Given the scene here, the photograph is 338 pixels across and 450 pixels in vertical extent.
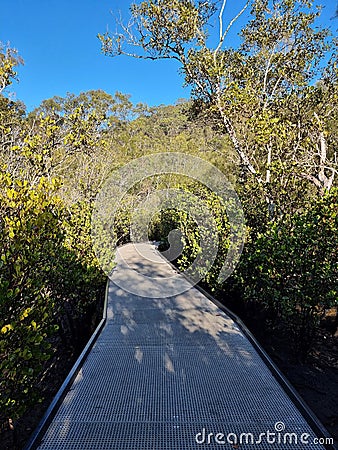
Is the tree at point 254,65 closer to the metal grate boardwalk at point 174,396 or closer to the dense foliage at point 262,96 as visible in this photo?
the dense foliage at point 262,96

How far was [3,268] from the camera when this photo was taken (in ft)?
6.66

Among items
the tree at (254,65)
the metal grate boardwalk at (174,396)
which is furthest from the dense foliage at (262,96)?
the metal grate boardwalk at (174,396)

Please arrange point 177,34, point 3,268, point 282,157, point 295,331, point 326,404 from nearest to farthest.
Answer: point 3,268 → point 326,404 → point 295,331 → point 282,157 → point 177,34

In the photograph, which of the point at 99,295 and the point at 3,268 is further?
the point at 99,295

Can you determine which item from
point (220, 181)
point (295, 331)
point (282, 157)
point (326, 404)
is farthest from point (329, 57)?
point (326, 404)

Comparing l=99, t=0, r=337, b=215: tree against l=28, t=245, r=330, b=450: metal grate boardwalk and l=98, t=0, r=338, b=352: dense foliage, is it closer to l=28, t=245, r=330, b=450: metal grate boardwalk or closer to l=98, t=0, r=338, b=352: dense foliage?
l=98, t=0, r=338, b=352: dense foliage

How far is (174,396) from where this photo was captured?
216 cm

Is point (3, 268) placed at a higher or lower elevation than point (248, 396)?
higher

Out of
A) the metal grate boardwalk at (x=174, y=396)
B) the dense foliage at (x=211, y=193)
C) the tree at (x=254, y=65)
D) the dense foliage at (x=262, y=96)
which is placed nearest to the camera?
the metal grate boardwalk at (x=174, y=396)

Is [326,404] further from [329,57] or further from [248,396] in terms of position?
[329,57]

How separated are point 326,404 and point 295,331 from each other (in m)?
0.86

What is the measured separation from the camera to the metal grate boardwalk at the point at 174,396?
5.76 feet

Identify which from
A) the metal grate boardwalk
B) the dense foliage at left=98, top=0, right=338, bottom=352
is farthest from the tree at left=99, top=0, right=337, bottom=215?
the metal grate boardwalk

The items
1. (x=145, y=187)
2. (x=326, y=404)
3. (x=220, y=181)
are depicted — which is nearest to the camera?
(x=326, y=404)
